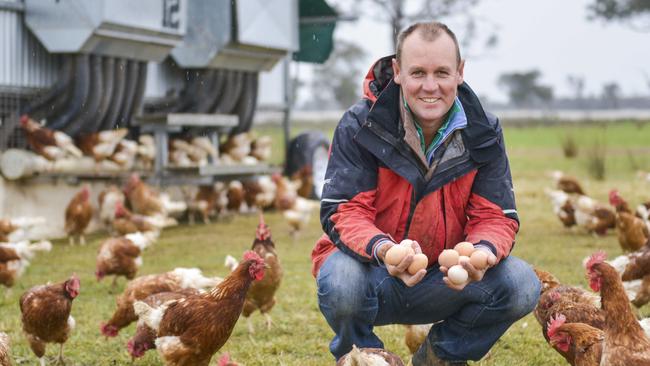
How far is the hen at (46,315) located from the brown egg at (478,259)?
8.89ft

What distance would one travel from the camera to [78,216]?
10.4 metres

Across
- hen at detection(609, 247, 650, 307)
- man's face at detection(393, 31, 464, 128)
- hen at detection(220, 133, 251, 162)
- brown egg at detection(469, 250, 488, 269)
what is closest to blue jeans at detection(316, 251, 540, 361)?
brown egg at detection(469, 250, 488, 269)

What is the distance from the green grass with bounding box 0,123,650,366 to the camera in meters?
5.42

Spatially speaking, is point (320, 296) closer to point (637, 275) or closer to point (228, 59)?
point (637, 275)

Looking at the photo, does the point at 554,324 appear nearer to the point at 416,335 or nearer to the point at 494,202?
the point at 416,335

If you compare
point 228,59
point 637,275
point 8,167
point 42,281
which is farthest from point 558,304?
point 228,59

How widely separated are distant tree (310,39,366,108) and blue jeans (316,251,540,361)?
218ft

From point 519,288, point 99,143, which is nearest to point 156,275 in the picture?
point 519,288

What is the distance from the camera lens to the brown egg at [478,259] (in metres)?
3.53

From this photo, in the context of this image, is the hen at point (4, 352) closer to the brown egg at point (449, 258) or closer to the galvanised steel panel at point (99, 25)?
the brown egg at point (449, 258)

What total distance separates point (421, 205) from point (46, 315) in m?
2.51

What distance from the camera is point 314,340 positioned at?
572 cm

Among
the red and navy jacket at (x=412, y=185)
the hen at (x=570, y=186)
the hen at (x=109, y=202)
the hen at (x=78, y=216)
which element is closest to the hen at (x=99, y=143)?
the hen at (x=109, y=202)

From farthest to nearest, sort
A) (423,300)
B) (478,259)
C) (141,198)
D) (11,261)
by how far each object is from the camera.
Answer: (141,198)
(11,261)
(423,300)
(478,259)
